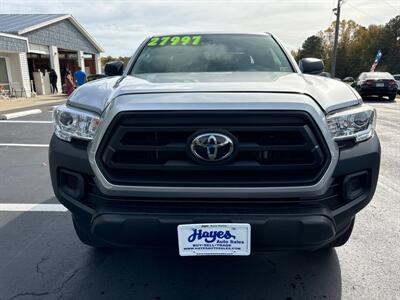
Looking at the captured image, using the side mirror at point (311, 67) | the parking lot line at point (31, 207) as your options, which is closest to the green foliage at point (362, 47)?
the side mirror at point (311, 67)

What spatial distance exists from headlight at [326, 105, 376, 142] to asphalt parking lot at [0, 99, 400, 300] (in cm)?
109

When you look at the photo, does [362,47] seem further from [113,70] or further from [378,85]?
[113,70]

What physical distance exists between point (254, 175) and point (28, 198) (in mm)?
3240

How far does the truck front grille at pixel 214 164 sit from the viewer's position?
6.61ft

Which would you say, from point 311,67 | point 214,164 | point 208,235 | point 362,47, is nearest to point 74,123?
point 214,164

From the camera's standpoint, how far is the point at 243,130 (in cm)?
202

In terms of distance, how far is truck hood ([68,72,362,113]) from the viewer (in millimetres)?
2160

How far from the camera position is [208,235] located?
2.05 meters

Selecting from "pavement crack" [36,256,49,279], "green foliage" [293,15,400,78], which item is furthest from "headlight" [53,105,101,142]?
"green foliage" [293,15,400,78]

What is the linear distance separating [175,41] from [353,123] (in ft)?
7.50

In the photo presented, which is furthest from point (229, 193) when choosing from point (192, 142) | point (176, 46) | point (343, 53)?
point (343, 53)

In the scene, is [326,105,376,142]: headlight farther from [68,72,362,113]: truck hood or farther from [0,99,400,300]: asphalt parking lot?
[0,99,400,300]: asphalt parking lot

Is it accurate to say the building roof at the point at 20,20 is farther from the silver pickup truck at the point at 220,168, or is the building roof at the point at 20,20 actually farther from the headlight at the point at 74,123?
the silver pickup truck at the point at 220,168

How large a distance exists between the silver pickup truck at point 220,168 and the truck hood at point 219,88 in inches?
0.9
